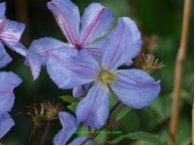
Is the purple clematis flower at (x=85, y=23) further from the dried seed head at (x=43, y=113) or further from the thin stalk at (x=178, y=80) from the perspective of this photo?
the thin stalk at (x=178, y=80)

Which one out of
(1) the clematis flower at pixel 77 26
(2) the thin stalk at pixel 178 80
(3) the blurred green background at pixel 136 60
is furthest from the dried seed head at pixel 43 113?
(3) the blurred green background at pixel 136 60

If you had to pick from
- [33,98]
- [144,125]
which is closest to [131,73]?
[144,125]

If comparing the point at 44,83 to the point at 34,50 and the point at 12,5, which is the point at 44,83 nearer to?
the point at 12,5

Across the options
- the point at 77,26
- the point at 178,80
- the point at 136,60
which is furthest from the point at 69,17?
the point at 136,60

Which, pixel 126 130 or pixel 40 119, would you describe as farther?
pixel 126 130

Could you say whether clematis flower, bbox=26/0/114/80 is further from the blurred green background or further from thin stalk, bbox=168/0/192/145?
the blurred green background

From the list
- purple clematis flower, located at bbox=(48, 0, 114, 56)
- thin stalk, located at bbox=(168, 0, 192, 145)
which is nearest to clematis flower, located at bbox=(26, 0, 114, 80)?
purple clematis flower, located at bbox=(48, 0, 114, 56)
